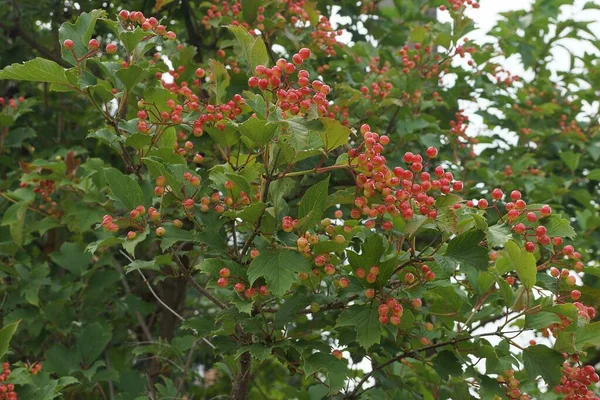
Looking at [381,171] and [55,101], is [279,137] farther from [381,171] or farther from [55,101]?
[55,101]

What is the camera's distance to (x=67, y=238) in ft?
13.3

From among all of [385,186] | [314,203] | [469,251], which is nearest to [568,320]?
[469,251]

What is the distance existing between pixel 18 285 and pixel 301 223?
1876 millimetres

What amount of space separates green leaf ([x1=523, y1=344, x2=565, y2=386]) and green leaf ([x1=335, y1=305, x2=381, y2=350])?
0.40 metres

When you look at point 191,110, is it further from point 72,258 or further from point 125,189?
point 72,258

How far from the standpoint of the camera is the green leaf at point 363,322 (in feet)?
6.31

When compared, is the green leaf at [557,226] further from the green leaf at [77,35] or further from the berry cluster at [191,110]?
the green leaf at [77,35]

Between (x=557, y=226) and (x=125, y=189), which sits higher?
(x=557, y=226)

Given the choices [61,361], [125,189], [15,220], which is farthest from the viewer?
[15,220]

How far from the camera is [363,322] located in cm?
195

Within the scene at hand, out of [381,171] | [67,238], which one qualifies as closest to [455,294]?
[381,171]

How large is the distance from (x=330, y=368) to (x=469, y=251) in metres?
0.51

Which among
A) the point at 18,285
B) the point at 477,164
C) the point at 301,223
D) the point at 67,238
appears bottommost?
the point at 67,238

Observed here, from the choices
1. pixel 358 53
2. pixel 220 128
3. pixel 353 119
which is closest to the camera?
pixel 220 128
